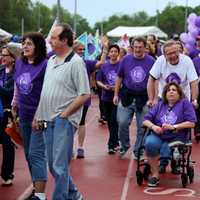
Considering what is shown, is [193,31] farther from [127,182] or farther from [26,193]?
[26,193]

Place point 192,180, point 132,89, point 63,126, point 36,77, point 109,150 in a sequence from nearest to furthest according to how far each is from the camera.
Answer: point 63,126 < point 36,77 < point 192,180 < point 132,89 < point 109,150

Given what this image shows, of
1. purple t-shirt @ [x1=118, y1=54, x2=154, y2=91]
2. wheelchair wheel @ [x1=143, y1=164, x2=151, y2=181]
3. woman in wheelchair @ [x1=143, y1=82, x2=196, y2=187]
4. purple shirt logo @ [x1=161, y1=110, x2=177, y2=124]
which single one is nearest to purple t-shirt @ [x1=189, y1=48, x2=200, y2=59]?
purple t-shirt @ [x1=118, y1=54, x2=154, y2=91]

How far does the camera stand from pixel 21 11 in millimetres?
71250

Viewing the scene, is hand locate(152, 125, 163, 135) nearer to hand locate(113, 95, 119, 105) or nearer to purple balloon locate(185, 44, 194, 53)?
hand locate(113, 95, 119, 105)

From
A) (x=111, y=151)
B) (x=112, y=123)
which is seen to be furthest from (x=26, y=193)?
(x=112, y=123)

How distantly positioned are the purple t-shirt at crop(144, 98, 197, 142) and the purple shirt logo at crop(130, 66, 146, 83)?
1374mm

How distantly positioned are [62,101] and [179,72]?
2.89 meters

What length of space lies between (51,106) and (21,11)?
218 feet

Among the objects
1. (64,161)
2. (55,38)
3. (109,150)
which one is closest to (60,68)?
(55,38)

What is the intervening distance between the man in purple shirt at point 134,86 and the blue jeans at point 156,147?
1.53 metres

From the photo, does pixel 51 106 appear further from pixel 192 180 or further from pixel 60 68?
pixel 192 180

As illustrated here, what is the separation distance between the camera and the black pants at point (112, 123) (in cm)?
1044

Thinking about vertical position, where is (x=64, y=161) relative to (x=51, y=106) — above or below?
below

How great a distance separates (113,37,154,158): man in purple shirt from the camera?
9.51m
